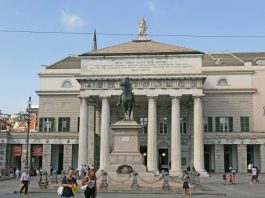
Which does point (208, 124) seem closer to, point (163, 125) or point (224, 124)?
point (224, 124)

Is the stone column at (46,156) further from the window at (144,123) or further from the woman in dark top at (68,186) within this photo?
the woman in dark top at (68,186)

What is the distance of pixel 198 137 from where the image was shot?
57844 millimetres

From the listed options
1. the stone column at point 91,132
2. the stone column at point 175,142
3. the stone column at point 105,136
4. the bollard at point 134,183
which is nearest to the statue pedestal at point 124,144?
the bollard at point 134,183

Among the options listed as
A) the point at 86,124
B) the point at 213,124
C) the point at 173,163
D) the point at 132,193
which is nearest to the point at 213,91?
the point at 213,124

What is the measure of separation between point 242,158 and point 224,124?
606 centimetres

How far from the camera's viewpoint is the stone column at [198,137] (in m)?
57.4

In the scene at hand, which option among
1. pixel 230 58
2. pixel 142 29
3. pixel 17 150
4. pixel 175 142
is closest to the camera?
pixel 175 142

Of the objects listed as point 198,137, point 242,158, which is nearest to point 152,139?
point 198,137

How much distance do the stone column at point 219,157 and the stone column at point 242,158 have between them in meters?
2.32

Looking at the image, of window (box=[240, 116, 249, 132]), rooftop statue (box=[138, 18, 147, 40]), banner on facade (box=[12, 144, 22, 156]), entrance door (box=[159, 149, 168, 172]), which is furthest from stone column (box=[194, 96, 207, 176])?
banner on facade (box=[12, 144, 22, 156])

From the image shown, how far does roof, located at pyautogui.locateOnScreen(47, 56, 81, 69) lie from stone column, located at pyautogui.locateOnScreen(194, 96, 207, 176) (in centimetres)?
2576

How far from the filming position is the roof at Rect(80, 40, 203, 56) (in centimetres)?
6094

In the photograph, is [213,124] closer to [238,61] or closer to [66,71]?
[238,61]

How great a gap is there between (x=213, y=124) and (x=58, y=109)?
25177mm
